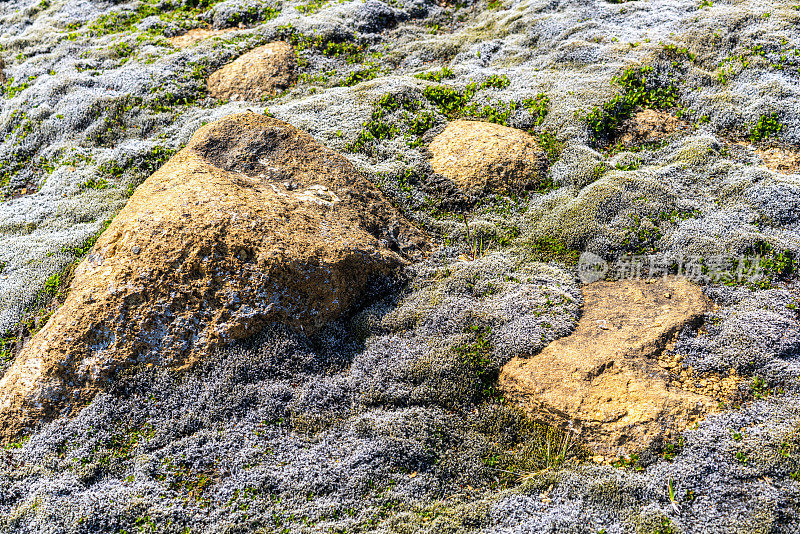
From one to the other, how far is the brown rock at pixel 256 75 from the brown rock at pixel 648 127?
7837 millimetres

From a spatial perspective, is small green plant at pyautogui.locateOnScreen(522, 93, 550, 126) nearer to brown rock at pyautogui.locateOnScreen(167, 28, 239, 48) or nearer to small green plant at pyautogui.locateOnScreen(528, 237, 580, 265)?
small green plant at pyautogui.locateOnScreen(528, 237, 580, 265)

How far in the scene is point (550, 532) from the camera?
5504 mm

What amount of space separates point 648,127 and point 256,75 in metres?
9.05

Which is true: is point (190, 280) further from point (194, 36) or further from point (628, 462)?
point (194, 36)

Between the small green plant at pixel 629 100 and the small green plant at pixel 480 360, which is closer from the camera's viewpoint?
the small green plant at pixel 480 360

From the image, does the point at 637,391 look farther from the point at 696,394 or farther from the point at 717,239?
the point at 717,239

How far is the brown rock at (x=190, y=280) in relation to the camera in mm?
6891

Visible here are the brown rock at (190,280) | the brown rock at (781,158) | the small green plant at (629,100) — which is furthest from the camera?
the small green plant at (629,100)

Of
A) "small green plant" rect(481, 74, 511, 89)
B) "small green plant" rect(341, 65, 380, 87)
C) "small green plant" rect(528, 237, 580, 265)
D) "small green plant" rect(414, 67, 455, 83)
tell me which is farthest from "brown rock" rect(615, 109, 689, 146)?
"small green plant" rect(341, 65, 380, 87)

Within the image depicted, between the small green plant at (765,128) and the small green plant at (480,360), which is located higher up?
the small green plant at (765,128)

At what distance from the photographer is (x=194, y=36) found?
15.5m

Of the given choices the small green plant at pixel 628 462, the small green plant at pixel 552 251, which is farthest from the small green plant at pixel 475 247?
the small green plant at pixel 628 462

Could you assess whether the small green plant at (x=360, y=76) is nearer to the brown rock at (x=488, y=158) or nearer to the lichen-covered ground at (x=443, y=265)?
the lichen-covered ground at (x=443, y=265)

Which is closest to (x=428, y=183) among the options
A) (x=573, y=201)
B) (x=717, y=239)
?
(x=573, y=201)
